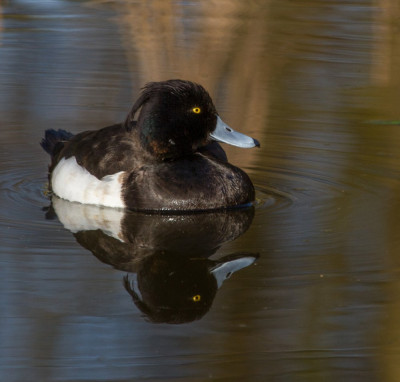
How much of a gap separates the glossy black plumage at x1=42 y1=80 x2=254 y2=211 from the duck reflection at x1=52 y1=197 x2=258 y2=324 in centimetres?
11

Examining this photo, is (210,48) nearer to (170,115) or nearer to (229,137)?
(229,137)

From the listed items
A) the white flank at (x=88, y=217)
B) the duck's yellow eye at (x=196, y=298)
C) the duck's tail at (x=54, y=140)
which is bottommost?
the duck's tail at (x=54, y=140)

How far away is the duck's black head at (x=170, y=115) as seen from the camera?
6.70 metres

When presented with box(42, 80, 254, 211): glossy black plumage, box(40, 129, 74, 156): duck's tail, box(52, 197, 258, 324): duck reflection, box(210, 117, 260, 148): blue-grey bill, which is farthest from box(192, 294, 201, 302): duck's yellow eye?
box(40, 129, 74, 156): duck's tail

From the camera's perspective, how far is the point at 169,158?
22.5ft

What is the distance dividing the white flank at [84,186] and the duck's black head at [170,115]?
0.32m

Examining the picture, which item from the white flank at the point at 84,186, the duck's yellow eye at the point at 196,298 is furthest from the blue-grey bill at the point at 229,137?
the duck's yellow eye at the point at 196,298

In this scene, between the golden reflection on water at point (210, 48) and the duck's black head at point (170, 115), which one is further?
the golden reflection on water at point (210, 48)

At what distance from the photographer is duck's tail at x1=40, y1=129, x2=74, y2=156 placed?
757 centimetres

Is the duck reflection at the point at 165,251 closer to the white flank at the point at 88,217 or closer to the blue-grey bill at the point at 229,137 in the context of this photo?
the white flank at the point at 88,217

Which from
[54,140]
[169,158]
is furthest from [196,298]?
[54,140]

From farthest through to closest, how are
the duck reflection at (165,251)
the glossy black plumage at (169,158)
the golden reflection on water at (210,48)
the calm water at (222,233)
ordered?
the golden reflection on water at (210,48) → the glossy black plumage at (169,158) → the duck reflection at (165,251) → the calm water at (222,233)

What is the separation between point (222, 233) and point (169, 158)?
0.79m

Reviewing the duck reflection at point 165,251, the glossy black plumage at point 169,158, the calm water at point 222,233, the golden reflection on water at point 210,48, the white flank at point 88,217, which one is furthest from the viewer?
the golden reflection on water at point 210,48
